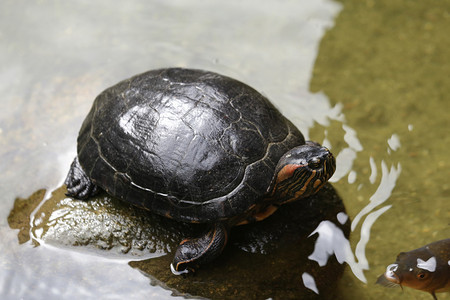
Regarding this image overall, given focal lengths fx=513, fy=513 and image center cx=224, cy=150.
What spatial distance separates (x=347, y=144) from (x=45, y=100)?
2950 millimetres

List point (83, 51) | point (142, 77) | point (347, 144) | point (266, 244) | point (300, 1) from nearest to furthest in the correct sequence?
1. point (266, 244)
2. point (142, 77)
3. point (347, 144)
4. point (83, 51)
5. point (300, 1)

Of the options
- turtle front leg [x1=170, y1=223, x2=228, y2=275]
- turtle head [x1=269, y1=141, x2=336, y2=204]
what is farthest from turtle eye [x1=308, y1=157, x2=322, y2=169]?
turtle front leg [x1=170, y1=223, x2=228, y2=275]

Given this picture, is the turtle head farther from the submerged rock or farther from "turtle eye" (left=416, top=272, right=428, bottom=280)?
"turtle eye" (left=416, top=272, right=428, bottom=280)

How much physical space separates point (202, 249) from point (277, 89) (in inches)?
84.1

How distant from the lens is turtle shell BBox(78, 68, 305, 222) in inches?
141

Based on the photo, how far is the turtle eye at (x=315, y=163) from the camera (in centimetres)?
354

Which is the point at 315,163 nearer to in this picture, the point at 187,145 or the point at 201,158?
the point at 201,158

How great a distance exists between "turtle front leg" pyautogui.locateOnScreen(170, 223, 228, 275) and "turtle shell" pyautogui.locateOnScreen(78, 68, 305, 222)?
16 cm

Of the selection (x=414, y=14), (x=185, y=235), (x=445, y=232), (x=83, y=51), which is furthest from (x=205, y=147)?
(x=414, y=14)

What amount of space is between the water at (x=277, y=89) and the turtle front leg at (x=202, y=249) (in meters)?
0.28

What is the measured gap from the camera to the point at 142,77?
4129 millimetres

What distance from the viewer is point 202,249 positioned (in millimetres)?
3658

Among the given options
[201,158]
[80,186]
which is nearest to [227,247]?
[201,158]

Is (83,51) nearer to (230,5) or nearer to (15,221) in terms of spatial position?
(230,5)
